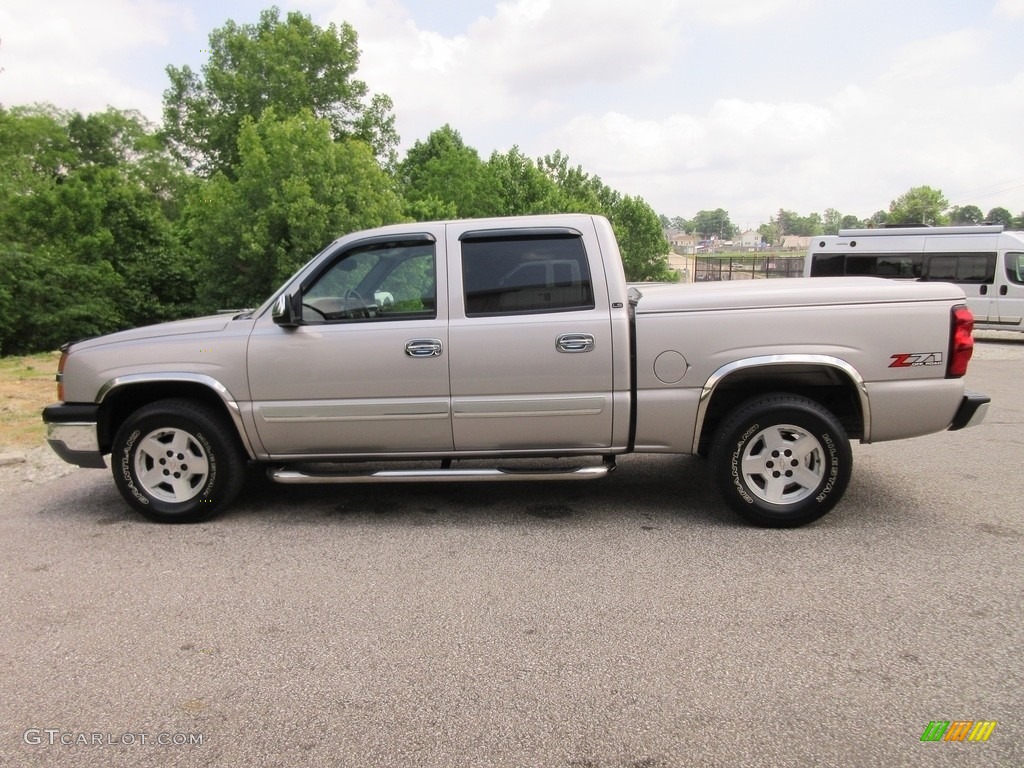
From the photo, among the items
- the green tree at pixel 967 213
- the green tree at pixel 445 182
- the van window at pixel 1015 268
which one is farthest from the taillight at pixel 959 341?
the green tree at pixel 967 213

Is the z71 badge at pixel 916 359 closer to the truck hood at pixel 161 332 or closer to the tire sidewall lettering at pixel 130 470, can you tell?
the truck hood at pixel 161 332

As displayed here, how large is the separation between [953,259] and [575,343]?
56.3ft

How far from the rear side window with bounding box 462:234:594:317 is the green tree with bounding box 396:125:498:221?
1836cm

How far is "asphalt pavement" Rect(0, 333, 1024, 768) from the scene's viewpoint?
2.69 metres

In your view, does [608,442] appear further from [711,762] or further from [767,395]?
[711,762]

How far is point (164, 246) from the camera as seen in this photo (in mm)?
26406

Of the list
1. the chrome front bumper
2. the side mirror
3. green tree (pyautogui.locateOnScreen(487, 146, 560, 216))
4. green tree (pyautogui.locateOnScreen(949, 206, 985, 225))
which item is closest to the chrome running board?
the side mirror

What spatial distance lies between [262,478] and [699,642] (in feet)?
13.2

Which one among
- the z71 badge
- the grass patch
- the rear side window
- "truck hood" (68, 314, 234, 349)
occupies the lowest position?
the grass patch

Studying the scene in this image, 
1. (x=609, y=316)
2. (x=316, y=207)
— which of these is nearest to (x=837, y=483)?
(x=609, y=316)

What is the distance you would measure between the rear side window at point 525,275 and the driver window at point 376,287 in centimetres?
28

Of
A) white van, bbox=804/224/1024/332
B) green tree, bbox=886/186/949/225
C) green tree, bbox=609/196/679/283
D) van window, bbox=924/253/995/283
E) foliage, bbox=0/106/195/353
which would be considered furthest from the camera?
green tree, bbox=886/186/949/225

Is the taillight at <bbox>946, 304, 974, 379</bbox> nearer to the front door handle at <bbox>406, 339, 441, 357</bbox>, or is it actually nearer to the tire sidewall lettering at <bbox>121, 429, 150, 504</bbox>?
the front door handle at <bbox>406, 339, 441, 357</bbox>

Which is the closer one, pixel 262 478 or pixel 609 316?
pixel 609 316
